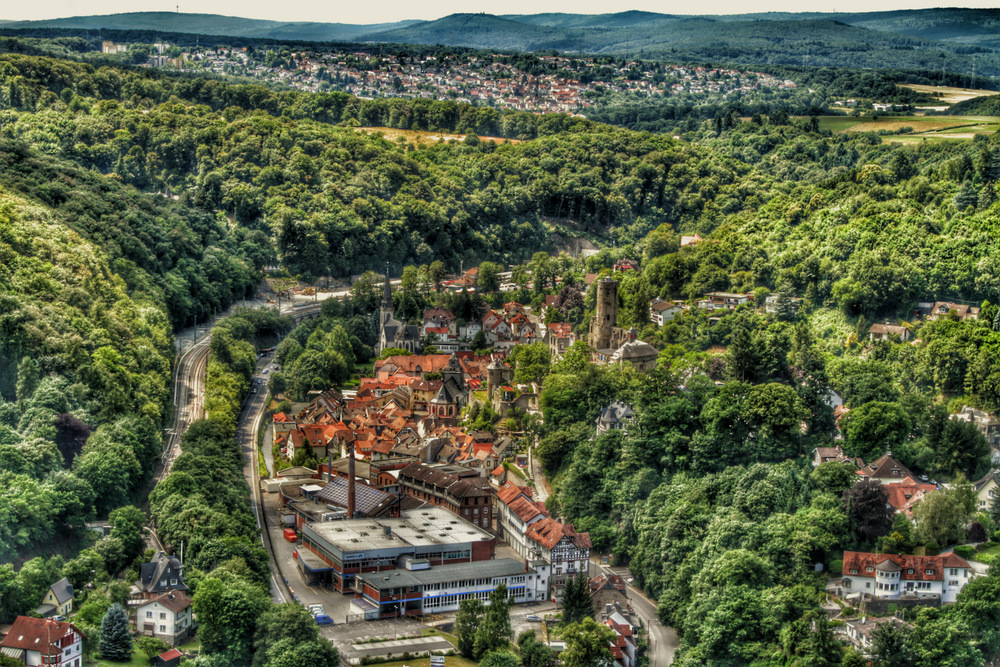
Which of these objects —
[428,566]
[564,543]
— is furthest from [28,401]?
[564,543]

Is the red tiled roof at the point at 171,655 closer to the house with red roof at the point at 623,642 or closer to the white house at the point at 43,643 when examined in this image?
the white house at the point at 43,643

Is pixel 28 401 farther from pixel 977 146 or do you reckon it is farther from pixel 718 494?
pixel 977 146

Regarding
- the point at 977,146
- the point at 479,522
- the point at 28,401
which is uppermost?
the point at 977,146

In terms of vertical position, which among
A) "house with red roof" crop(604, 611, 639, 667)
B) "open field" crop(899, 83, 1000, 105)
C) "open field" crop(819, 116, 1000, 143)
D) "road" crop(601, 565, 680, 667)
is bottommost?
"road" crop(601, 565, 680, 667)

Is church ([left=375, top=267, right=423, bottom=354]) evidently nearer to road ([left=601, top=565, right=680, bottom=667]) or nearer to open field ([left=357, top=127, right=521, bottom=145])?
road ([left=601, top=565, right=680, bottom=667])

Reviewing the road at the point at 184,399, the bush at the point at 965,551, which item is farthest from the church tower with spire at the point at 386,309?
the bush at the point at 965,551

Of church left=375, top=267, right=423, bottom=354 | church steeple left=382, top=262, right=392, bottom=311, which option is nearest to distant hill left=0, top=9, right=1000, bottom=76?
church steeple left=382, top=262, right=392, bottom=311
